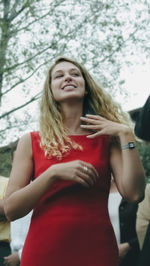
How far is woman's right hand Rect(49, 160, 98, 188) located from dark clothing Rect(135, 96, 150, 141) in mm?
335

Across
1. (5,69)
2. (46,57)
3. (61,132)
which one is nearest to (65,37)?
(46,57)

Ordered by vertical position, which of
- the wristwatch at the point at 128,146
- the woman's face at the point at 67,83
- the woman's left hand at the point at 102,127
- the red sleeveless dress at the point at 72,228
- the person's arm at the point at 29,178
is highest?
the woman's face at the point at 67,83

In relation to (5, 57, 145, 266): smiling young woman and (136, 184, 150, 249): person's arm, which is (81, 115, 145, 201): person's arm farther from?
(136, 184, 150, 249): person's arm

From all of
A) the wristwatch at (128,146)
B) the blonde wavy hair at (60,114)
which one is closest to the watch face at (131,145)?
the wristwatch at (128,146)

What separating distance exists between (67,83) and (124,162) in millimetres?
641

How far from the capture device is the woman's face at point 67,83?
2.21m

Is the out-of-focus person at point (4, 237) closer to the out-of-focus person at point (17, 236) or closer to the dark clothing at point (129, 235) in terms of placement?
the out-of-focus person at point (17, 236)

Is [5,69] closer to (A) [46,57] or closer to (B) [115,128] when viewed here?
(A) [46,57]

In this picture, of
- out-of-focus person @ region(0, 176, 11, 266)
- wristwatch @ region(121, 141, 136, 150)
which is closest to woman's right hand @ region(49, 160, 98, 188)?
wristwatch @ region(121, 141, 136, 150)

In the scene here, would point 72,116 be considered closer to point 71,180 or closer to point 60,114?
point 60,114

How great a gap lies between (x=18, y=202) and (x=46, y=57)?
8.13 metres

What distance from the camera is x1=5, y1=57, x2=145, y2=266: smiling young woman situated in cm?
175

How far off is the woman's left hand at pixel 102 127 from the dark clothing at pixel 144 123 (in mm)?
143

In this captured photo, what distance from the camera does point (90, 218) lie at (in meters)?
1.79
